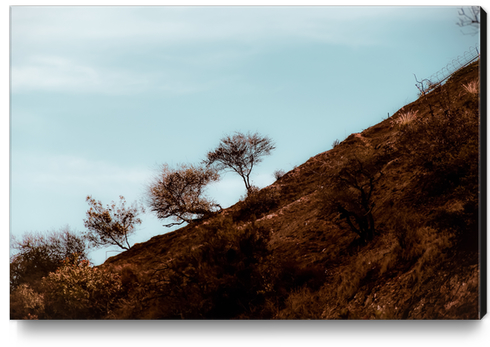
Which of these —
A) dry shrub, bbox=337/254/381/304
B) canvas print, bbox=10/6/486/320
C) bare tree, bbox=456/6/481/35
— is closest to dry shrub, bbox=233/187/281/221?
canvas print, bbox=10/6/486/320

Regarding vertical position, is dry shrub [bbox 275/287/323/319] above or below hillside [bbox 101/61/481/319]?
below

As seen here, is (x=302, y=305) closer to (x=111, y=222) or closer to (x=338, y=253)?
(x=338, y=253)

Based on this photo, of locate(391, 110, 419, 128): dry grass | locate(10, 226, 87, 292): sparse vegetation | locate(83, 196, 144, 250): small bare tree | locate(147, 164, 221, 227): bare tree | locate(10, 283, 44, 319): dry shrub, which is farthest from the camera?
locate(391, 110, 419, 128): dry grass

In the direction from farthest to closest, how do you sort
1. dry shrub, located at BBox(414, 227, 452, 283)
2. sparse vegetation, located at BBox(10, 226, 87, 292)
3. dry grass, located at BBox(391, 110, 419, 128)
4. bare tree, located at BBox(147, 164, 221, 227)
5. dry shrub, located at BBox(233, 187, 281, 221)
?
dry grass, located at BBox(391, 110, 419, 128)
dry shrub, located at BBox(233, 187, 281, 221)
bare tree, located at BBox(147, 164, 221, 227)
sparse vegetation, located at BBox(10, 226, 87, 292)
dry shrub, located at BBox(414, 227, 452, 283)

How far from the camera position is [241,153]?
7984 millimetres

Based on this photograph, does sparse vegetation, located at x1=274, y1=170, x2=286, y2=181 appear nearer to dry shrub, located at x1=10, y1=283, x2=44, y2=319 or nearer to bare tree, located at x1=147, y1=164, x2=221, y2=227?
bare tree, located at x1=147, y1=164, x2=221, y2=227

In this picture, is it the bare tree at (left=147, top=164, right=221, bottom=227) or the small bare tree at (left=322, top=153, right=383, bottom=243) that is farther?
the bare tree at (left=147, top=164, right=221, bottom=227)

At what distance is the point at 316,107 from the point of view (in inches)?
317

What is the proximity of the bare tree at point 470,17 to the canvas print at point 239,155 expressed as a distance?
3cm

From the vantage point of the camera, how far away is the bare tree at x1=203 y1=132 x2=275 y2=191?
8.17 m

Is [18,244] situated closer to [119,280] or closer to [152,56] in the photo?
[119,280]

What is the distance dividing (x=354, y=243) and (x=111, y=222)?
4.82 meters

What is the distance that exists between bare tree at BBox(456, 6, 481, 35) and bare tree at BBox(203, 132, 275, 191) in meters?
4.15

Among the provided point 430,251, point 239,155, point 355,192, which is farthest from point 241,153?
point 430,251
